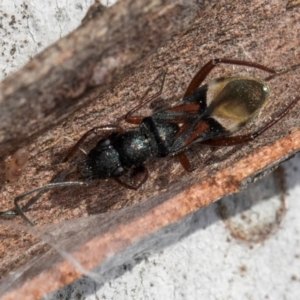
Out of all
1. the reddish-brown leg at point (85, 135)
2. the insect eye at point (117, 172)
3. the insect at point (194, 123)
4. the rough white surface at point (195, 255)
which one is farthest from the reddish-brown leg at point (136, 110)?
the rough white surface at point (195, 255)

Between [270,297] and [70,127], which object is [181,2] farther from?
[270,297]

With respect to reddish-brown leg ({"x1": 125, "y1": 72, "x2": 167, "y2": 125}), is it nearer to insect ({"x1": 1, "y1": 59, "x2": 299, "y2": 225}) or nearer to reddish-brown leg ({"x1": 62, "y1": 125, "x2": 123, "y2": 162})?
insect ({"x1": 1, "y1": 59, "x2": 299, "y2": 225})

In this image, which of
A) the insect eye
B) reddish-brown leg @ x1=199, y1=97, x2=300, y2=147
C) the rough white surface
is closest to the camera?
the insect eye

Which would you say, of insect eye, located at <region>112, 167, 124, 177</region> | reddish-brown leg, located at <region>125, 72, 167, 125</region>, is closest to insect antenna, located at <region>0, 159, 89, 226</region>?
insect eye, located at <region>112, 167, 124, 177</region>

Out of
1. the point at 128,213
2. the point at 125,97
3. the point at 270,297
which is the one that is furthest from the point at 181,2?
the point at 270,297

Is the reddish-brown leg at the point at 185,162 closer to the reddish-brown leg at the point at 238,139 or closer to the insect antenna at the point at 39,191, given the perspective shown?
the reddish-brown leg at the point at 238,139

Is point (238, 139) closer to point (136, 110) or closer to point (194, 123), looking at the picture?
point (194, 123)

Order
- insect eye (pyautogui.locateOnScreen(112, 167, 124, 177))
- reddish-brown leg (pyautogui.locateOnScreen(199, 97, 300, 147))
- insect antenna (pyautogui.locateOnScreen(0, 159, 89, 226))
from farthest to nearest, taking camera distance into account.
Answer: reddish-brown leg (pyautogui.locateOnScreen(199, 97, 300, 147)) → insect eye (pyautogui.locateOnScreen(112, 167, 124, 177)) → insect antenna (pyautogui.locateOnScreen(0, 159, 89, 226))

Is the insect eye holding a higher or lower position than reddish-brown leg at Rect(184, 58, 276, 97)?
lower
